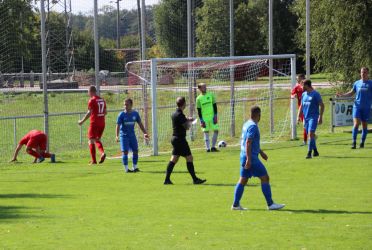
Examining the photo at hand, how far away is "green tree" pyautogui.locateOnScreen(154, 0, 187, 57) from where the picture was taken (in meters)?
32.3

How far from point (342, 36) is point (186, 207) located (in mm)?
19892

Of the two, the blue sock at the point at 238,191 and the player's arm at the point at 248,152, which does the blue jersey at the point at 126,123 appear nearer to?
the blue sock at the point at 238,191

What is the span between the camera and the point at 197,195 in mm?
16078

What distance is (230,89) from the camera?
101ft

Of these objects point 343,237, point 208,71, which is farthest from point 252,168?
point 208,71

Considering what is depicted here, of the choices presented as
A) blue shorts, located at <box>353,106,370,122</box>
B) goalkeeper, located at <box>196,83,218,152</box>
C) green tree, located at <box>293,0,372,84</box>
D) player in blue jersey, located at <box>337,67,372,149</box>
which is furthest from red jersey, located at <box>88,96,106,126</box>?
green tree, located at <box>293,0,372,84</box>

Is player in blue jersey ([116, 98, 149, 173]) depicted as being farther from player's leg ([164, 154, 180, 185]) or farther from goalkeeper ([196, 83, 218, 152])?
goalkeeper ([196, 83, 218, 152])

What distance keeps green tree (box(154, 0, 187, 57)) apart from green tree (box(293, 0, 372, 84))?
5559 mm

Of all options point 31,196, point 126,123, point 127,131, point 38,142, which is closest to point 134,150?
point 127,131

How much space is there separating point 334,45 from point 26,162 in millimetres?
14177

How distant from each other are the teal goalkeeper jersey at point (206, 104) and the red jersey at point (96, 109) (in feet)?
10.7

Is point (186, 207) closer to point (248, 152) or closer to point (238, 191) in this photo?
point (238, 191)

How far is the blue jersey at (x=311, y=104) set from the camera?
21578mm

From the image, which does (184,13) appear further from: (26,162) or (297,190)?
(297,190)
